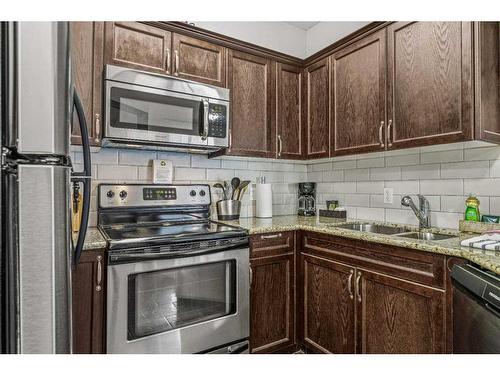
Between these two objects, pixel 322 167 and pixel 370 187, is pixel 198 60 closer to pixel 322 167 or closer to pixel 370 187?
pixel 322 167

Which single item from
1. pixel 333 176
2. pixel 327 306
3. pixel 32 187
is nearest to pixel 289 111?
pixel 333 176

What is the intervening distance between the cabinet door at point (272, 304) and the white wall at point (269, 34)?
177cm

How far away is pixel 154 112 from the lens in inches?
75.9

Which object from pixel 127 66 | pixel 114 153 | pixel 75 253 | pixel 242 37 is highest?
pixel 242 37

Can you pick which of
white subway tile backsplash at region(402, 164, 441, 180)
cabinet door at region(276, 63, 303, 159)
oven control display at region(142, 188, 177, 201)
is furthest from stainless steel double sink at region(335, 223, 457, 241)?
oven control display at region(142, 188, 177, 201)

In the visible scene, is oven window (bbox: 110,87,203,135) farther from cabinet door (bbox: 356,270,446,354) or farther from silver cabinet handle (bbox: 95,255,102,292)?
cabinet door (bbox: 356,270,446,354)

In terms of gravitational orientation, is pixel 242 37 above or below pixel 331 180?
above

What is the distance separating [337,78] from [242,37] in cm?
86

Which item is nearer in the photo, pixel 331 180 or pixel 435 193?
pixel 435 193

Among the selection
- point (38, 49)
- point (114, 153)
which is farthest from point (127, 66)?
point (38, 49)

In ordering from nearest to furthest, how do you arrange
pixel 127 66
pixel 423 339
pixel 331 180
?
1. pixel 423 339
2. pixel 127 66
3. pixel 331 180

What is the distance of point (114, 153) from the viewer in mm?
2141
